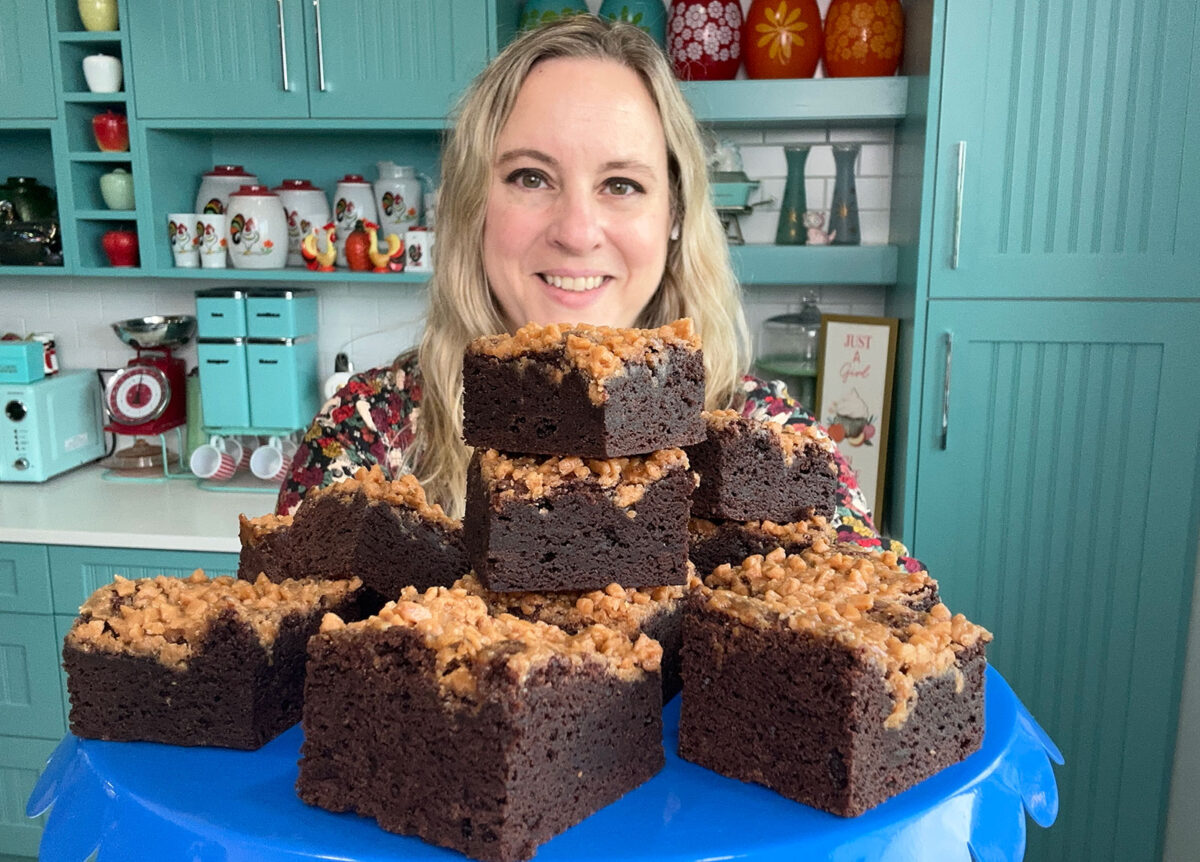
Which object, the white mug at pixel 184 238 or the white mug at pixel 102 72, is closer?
the white mug at pixel 102 72

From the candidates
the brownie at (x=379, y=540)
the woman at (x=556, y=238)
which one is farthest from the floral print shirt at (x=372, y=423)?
the brownie at (x=379, y=540)

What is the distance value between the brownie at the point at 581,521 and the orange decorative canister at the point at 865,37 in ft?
6.28

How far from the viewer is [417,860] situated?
2.51ft

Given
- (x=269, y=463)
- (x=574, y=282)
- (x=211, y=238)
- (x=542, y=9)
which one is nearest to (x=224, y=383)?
(x=269, y=463)

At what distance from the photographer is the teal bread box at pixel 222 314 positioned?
112 inches

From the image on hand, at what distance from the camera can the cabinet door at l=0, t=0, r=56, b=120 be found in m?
2.71

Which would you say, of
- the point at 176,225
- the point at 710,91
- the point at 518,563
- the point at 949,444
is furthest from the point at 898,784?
the point at 176,225

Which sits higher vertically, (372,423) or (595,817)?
(372,423)

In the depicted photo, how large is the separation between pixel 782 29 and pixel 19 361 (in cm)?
227

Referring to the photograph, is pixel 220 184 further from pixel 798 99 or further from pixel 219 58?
pixel 798 99

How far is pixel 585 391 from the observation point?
0.95 metres

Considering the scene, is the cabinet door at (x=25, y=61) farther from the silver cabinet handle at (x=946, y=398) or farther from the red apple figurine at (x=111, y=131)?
the silver cabinet handle at (x=946, y=398)

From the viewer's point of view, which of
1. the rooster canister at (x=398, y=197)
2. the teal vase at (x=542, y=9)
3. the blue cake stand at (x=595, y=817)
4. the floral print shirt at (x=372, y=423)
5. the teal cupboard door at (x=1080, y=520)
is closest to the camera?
the blue cake stand at (x=595, y=817)

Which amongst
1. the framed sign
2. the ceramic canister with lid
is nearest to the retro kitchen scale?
the ceramic canister with lid
